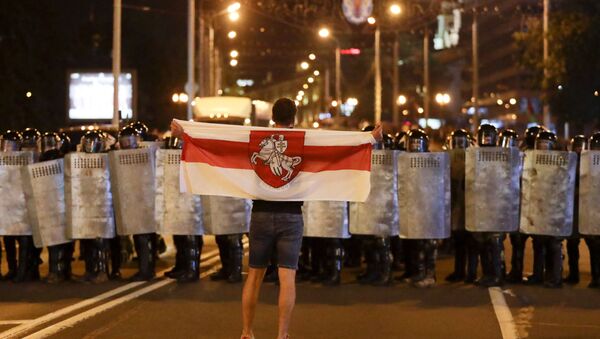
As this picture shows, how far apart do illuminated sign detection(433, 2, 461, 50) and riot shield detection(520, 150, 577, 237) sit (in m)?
25.8

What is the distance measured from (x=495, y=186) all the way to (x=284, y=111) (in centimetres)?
467

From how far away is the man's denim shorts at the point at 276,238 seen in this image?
24.7 ft

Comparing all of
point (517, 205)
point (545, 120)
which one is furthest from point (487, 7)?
point (517, 205)

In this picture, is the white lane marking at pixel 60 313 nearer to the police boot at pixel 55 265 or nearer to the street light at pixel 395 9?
the police boot at pixel 55 265

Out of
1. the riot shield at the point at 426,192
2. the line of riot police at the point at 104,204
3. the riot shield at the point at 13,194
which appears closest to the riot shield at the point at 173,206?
the line of riot police at the point at 104,204

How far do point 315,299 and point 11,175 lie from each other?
3.99m

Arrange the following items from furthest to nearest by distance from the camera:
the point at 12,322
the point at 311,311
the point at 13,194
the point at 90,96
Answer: the point at 90,96 < the point at 13,194 < the point at 311,311 < the point at 12,322

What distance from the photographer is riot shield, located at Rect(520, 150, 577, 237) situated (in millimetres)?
11469

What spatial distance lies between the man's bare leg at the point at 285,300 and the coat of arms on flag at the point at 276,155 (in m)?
0.69

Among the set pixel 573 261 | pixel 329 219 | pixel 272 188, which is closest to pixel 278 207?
pixel 272 188

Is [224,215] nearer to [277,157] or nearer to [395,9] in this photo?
[277,157]

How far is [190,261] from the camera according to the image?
12117 millimetres

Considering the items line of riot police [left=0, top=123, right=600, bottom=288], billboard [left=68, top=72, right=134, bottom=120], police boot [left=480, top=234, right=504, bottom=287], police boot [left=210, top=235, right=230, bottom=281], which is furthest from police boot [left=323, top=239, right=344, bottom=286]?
billboard [left=68, top=72, right=134, bottom=120]

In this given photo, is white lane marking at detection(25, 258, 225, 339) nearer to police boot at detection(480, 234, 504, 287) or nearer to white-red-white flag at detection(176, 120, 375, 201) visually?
white-red-white flag at detection(176, 120, 375, 201)
